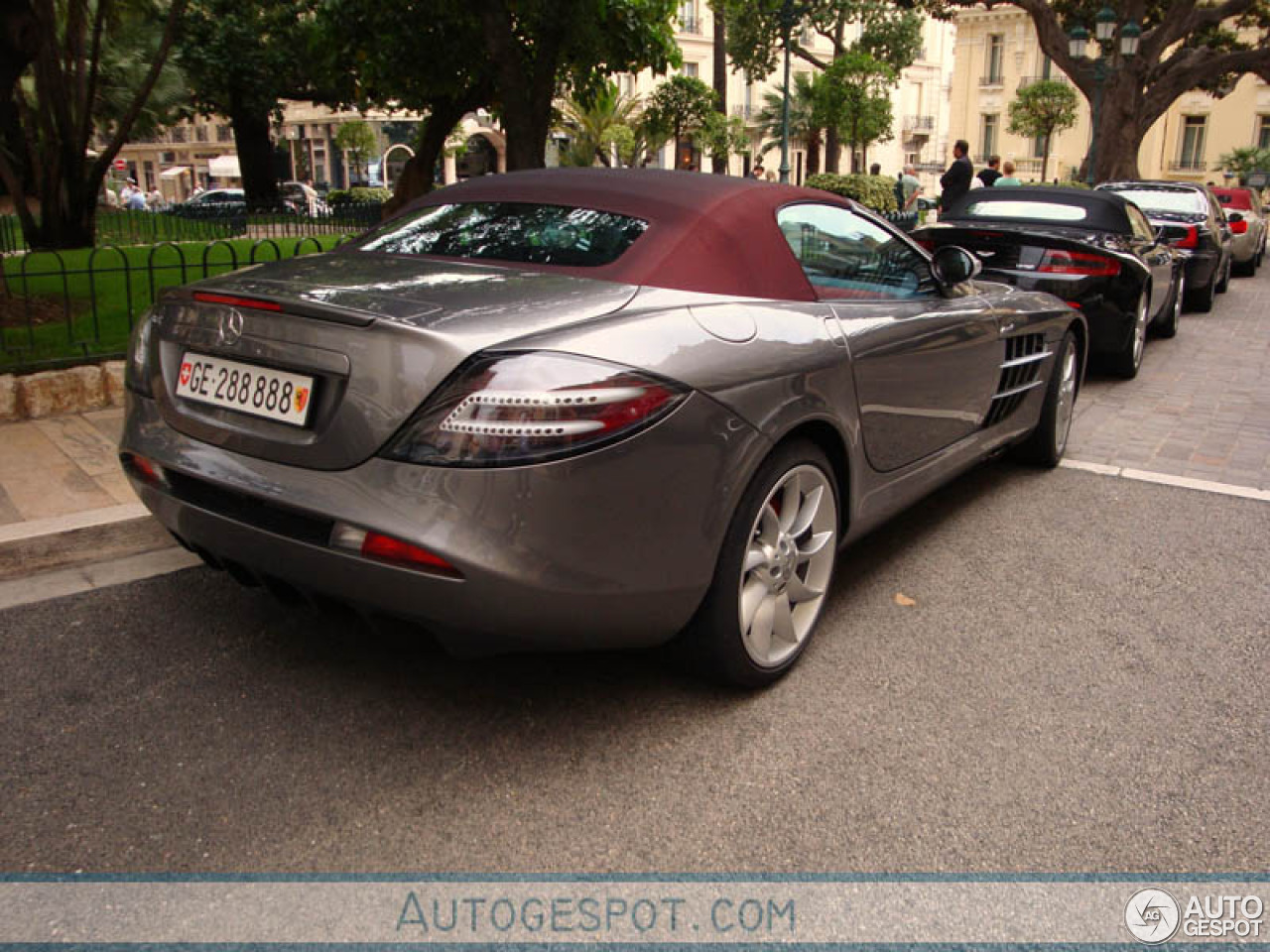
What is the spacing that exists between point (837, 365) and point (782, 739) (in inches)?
43.5

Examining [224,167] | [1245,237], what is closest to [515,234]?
[1245,237]

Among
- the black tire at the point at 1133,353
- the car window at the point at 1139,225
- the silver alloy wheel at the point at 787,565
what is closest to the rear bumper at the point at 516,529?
the silver alloy wheel at the point at 787,565

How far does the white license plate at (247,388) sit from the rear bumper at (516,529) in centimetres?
13

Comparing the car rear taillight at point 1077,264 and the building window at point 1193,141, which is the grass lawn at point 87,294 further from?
the building window at point 1193,141

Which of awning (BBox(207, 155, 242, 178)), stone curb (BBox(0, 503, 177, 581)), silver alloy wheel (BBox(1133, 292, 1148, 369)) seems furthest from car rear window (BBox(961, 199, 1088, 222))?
awning (BBox(207, 155, 242, 178))

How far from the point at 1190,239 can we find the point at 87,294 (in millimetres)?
11308

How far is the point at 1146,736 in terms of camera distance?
2959 mm

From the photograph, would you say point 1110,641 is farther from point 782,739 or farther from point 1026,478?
point 1026,478

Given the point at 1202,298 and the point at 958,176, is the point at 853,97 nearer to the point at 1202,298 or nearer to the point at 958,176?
the point at 958,176

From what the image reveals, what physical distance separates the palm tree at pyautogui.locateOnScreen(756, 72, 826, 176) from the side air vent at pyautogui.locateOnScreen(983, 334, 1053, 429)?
117 ft

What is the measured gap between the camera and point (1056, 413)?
545 cm

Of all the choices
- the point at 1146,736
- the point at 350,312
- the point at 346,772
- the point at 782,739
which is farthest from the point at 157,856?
the point at 1146,736

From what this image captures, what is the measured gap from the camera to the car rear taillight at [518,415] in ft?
7.91

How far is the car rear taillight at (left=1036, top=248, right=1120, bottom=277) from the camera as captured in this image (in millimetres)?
7676
